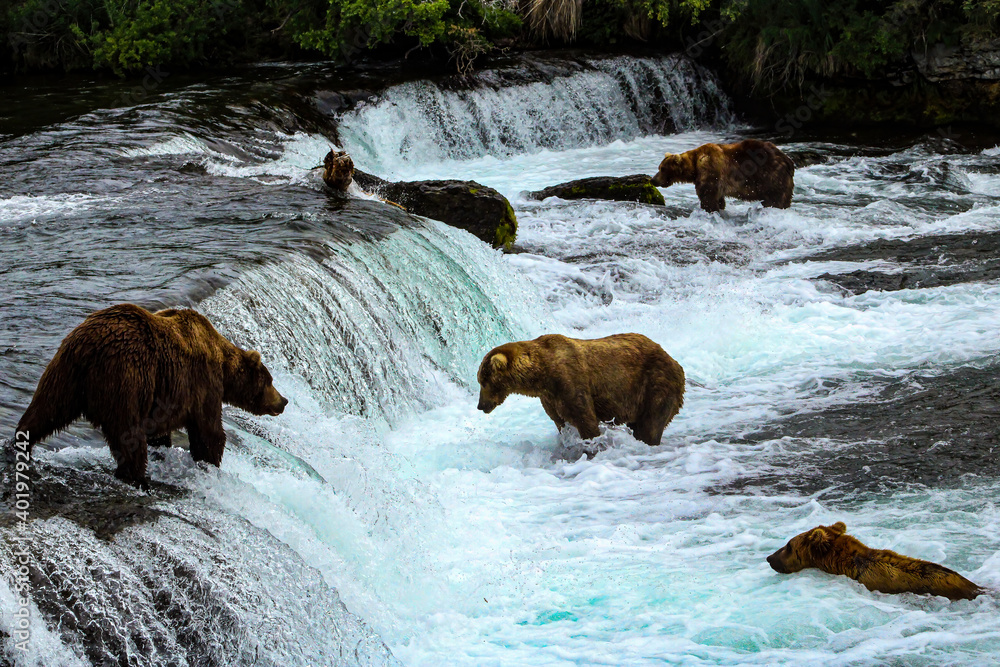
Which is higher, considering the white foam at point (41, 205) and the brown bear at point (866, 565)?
the white foam at point (41, 205)

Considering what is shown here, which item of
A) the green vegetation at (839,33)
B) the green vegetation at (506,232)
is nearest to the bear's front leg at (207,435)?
the green vegetation at (506,232)

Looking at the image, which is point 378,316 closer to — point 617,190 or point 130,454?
point 130,454

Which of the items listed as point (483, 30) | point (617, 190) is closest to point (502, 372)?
point (617, 190)

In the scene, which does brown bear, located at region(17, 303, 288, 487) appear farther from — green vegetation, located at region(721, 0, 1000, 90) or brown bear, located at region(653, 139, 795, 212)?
green vegetation, located at region(721, 0, 1000, 90)

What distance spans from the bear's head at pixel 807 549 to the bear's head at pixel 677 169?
8504 mm

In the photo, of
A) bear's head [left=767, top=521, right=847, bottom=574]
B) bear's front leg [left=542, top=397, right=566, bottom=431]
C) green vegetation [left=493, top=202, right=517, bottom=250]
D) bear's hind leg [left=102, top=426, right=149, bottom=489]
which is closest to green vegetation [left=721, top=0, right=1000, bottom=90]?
green vegetation [left=493, top=202, right=517, bottom=250]

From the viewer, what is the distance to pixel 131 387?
403cm

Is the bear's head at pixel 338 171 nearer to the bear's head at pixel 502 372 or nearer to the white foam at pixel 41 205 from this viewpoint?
the white foam at pixel 41 205

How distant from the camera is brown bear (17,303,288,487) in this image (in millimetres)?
4008

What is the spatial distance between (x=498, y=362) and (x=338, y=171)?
15.2 feet

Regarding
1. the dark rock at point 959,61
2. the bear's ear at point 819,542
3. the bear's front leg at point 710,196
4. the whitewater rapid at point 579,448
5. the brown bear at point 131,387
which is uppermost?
the dark rock at point 959,61

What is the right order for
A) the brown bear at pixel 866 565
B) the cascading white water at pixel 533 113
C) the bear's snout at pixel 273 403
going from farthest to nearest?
the cascading white water at pixel 533 113 → the bear's snout at pixel 273 403 → the brown bear at pixel 866 565

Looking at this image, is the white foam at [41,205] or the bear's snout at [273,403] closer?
the bear's snout at [273,403]

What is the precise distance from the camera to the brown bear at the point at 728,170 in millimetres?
12797
